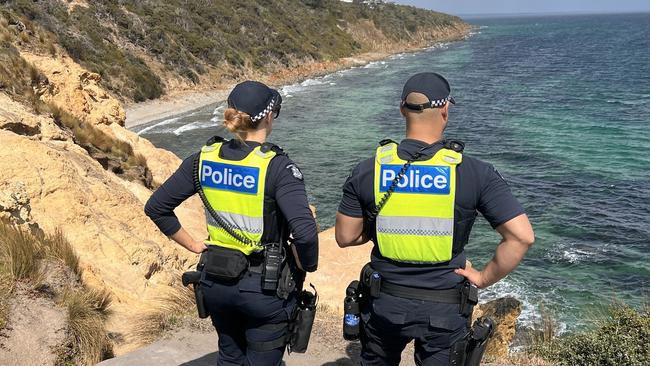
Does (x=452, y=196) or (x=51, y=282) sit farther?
(x=51, y=282)

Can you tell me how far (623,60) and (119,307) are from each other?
69.2 meters

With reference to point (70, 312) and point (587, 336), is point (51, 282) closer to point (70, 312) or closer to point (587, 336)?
point (70, 312)

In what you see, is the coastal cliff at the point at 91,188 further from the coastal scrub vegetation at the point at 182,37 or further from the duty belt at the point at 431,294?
the coastal scrub vegetation at the point at 182,37

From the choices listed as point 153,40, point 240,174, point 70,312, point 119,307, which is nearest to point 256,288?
point 240,174

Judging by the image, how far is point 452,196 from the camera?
9.01ft

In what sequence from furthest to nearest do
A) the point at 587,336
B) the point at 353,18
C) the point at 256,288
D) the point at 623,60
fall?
the point at 353,18
the point at 623,60
the point at 587,336
the point at 256,288

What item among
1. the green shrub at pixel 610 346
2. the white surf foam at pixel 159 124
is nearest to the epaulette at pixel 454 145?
the green shrub at pixel 610 346

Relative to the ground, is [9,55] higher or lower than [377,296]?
higher

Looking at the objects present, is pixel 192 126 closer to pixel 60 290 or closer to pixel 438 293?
pixel 60 290

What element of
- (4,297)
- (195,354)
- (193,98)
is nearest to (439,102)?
(195,354)

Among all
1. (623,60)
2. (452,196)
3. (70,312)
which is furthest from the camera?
(623,60)

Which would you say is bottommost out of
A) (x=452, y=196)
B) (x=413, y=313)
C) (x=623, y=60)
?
(x=623, y=60)

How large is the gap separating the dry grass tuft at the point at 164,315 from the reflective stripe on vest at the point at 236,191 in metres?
2.58

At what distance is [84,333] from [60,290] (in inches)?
22.0
